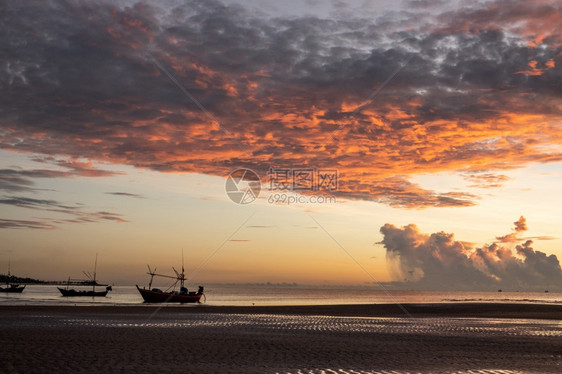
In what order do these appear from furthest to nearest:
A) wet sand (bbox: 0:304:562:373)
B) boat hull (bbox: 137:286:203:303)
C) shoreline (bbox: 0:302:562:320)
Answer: boat hull (bbox: 137:286:203:303) < shoreline (bbox: 0:302:562:320) < wet sand (bbox: 0:304:562:373)

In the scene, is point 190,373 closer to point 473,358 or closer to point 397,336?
point 473,358

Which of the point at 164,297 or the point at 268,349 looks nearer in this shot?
the point at 268,349

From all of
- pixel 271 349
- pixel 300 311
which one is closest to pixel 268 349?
pixel 271 349

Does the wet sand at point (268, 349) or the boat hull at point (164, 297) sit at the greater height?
the wet sand at point (268, 349)

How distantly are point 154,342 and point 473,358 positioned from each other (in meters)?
15.0

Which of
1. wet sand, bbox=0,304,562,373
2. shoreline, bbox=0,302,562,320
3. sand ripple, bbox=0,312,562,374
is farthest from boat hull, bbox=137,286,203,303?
wet sand, bbox=0,304,562,373

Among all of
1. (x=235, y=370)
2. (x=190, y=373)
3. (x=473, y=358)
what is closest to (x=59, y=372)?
(x=190, y=373)

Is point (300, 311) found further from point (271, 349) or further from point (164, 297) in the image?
point (271, 349)

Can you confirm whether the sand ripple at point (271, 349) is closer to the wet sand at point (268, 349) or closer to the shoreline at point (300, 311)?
the wet sand at point (268, 349)

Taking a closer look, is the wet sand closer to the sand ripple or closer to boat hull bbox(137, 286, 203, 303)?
the sand ripple

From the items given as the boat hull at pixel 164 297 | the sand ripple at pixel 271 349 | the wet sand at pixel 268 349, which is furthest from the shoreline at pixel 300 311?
the wet sand at pixel 268 349

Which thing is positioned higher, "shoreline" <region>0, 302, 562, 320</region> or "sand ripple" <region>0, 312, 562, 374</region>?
"sand ripple" <region>0, 312, 562, 374</region>

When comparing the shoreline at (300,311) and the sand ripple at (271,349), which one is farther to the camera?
the shoreline at (300,311)

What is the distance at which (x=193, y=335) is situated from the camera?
2977cm
